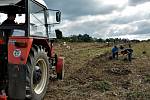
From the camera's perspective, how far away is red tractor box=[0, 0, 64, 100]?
670cm

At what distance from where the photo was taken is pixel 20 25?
745cm

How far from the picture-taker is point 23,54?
6.72m

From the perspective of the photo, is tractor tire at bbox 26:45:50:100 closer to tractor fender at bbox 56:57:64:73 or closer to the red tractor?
the red tractor

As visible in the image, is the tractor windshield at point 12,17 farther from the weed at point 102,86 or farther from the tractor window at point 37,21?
the weed at point 102,86

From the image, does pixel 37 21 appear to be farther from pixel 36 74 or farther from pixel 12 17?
pixel 36 74

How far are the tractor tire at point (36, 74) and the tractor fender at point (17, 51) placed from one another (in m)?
0.24

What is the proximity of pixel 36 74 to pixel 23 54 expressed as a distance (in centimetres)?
90

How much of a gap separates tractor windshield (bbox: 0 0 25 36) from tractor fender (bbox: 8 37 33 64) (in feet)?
1.26

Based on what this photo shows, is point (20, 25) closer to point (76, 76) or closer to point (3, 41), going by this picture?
point (3, 41)

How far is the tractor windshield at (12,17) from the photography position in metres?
7.30

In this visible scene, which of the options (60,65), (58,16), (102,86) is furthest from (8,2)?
(102,86)

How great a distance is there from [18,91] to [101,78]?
4.40m

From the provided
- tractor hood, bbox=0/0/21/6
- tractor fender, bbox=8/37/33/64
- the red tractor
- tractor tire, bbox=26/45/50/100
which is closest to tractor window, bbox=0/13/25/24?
the red tractor

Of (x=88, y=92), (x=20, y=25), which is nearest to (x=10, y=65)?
(x=20, y=25)
